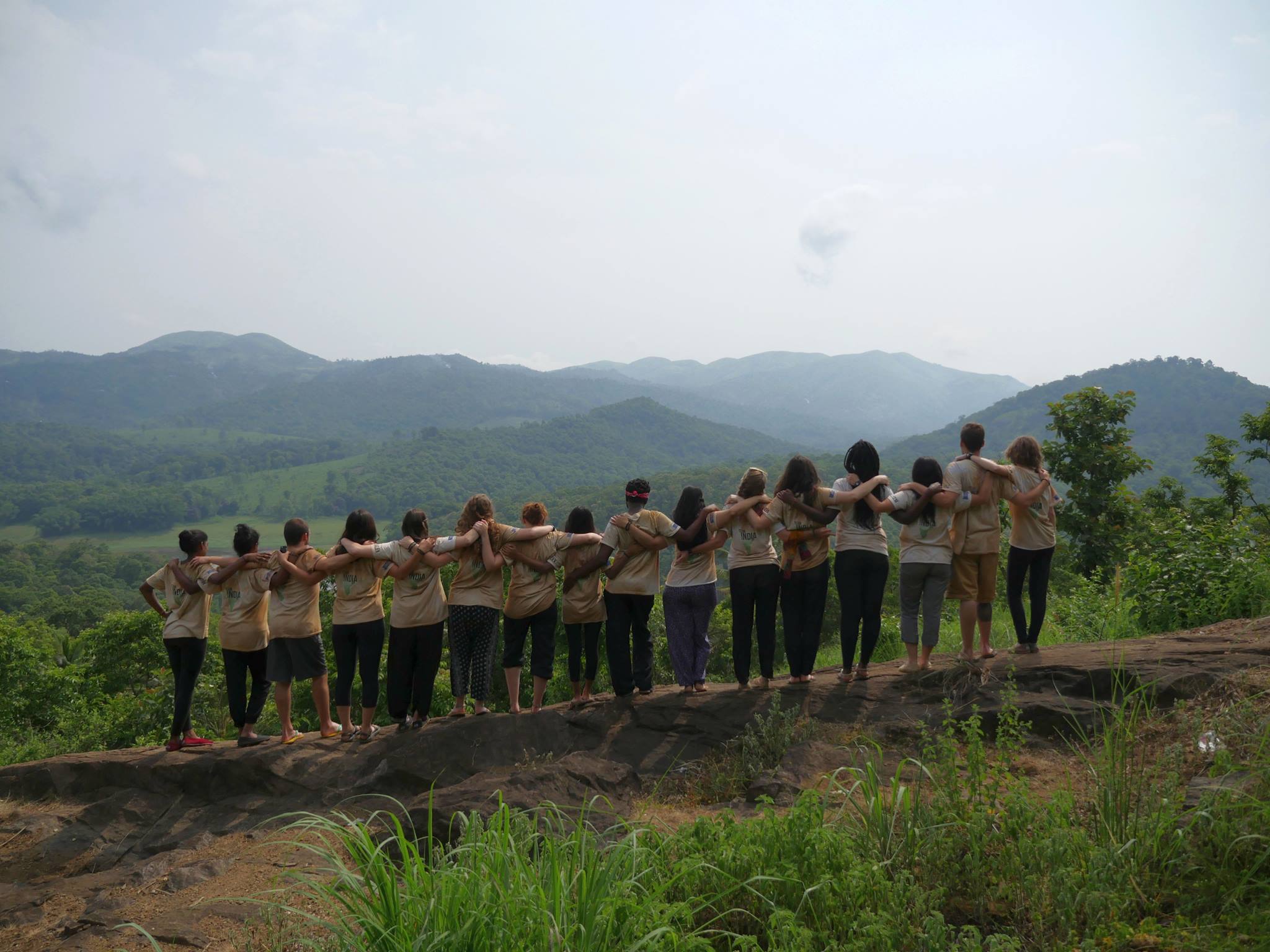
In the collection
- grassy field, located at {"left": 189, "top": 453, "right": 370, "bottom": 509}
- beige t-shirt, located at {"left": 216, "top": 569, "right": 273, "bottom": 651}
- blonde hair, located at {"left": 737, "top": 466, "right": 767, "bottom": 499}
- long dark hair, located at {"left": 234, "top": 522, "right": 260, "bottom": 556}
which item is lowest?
grassy field, located at {"left": 189, "top": 453, "right": 370, "bottom": 509}

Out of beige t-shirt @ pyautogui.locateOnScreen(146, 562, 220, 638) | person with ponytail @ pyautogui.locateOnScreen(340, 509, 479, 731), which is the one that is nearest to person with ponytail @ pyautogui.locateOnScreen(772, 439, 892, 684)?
person with ponytail @ pyautogui.locateOnScreen(340, 509, 479, 731)

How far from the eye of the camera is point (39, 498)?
178 metres

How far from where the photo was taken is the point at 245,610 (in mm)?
7367

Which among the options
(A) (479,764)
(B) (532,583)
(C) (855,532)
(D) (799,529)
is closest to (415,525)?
(B) (532,583)

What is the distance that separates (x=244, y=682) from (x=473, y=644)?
2.28 meters

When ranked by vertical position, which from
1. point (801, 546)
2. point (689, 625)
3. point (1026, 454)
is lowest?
point (689, 625)

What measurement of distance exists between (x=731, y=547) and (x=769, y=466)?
452 ft

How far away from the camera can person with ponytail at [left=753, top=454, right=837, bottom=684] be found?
6.45m

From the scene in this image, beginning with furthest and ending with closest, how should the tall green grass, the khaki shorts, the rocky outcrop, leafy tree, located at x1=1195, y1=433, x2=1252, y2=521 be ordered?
leafy tree, located at x1=1195, y1=433, x2=1252, y2=521 → the khaki shorts → the rocky outcrop → the tall green grass

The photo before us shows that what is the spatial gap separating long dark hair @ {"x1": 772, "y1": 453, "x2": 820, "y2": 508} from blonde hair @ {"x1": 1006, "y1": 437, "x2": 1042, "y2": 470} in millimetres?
1621

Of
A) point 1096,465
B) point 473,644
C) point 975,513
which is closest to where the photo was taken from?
point 975,513

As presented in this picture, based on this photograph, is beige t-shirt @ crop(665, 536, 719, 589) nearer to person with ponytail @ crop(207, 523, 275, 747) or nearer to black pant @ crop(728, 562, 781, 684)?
black pant @ crop(728, 562, 781, 684)

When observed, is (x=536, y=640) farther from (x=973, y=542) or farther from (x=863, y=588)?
(x=973, y=542)

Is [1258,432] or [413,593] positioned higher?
[1258,432]
